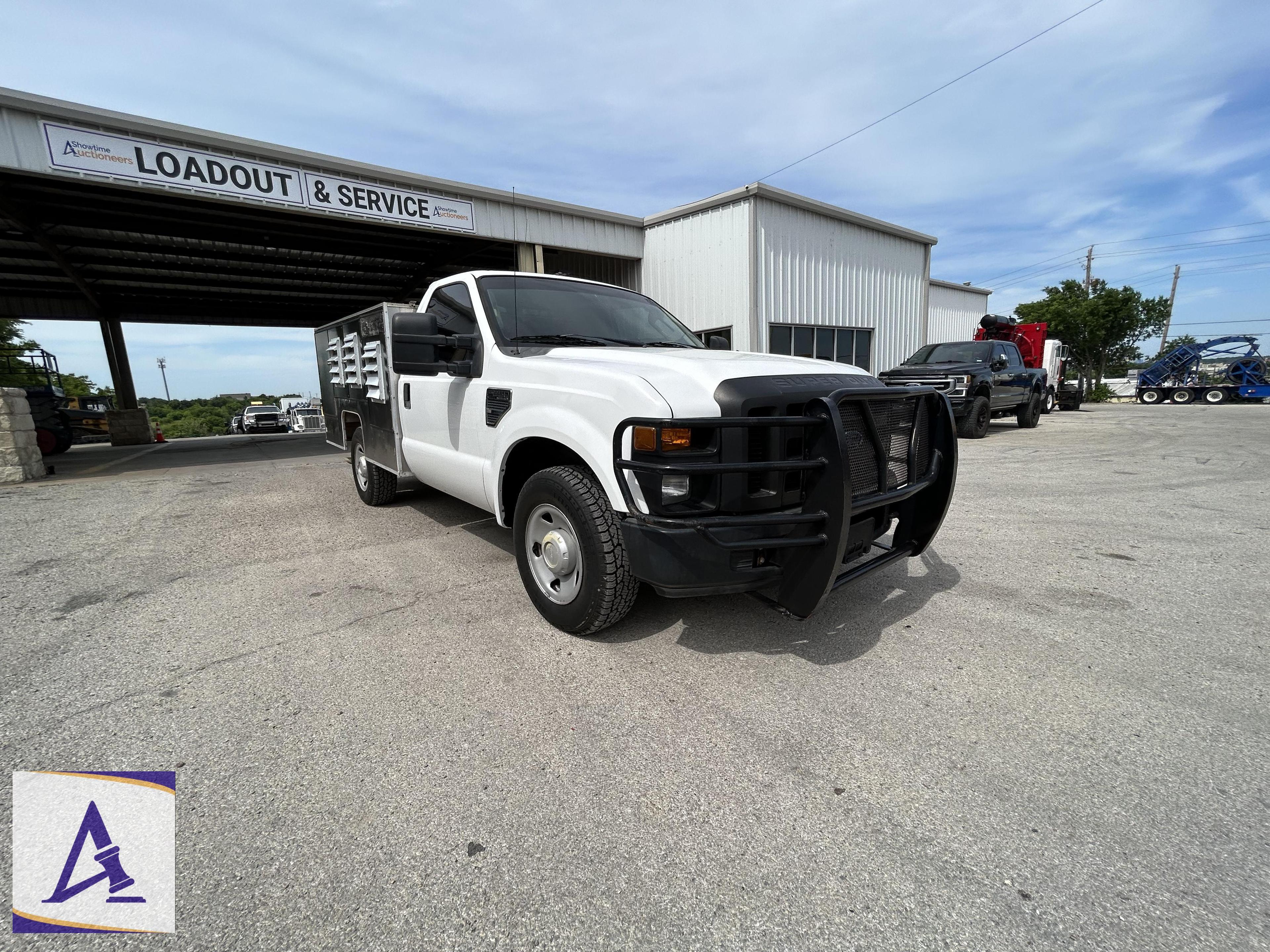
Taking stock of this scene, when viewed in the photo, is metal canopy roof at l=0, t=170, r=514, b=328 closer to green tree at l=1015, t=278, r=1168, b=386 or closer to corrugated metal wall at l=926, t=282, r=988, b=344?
corrugated metal wall at l=926, t=282, r=988, b=344

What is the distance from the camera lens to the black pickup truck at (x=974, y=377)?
10.8 metres

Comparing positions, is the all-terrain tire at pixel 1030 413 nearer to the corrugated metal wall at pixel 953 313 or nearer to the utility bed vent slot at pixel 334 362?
the corrugated metal wall at pixel 953 313

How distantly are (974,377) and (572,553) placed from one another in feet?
35.4

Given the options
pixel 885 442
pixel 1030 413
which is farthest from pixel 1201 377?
pixel 885 442

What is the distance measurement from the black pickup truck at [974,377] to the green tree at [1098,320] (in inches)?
1023

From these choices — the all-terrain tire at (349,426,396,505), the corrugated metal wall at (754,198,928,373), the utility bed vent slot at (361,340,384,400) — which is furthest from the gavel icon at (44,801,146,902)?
the corrugated metal wall at (754,198,928,373)

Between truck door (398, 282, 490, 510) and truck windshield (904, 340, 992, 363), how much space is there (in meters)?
11.0

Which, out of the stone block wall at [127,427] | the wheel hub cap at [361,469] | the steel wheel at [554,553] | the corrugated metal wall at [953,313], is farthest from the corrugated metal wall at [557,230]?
the stone block wall at [127,427]

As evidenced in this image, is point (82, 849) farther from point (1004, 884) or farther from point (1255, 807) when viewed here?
point (1255, 807)

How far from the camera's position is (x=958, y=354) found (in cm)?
1177

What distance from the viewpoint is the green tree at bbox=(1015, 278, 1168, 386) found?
35312mm

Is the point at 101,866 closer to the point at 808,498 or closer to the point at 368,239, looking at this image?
the point at 808,498

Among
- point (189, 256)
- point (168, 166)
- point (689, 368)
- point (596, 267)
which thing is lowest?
point (689, 368)

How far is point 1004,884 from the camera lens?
4.99ft
